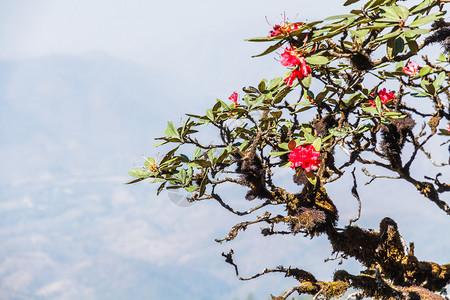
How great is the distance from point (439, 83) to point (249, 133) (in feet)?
5.35

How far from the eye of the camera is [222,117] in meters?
3.33

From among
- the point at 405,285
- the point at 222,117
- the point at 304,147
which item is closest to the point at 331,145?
the point at 304,147

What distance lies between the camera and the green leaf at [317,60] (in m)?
2.66

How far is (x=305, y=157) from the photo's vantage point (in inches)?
125

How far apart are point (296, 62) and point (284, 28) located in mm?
224

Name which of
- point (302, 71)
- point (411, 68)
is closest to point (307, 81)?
point (302, 71)

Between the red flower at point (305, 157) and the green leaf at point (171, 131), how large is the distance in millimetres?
830

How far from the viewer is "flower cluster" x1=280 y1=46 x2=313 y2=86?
109 inches

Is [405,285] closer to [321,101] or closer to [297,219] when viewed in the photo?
[297,219]

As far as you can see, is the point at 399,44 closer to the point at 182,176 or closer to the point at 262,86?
the point at 262,86

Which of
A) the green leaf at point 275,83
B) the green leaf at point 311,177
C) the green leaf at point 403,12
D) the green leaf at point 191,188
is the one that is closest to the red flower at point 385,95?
the green leaf at point 311,177

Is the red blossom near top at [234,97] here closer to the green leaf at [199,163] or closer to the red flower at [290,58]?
the green leaf at [199,163]

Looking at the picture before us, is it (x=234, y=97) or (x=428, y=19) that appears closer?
(x=428, y=19)

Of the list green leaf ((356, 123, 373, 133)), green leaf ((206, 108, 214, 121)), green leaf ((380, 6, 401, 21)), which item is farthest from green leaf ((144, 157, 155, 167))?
green leaf ((380, 6, 401, 21))
